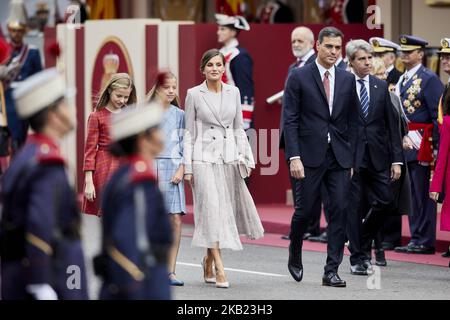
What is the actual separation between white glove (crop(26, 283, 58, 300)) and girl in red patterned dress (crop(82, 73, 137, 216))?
4.81m

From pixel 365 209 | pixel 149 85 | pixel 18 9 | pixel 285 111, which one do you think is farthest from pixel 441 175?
pixel 18 9

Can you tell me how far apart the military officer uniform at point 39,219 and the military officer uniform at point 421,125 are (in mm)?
7859

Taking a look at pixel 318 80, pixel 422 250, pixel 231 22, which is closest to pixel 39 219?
pixel 318 80

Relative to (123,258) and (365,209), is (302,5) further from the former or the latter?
(123,258)

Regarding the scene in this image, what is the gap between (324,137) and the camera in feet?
40.1

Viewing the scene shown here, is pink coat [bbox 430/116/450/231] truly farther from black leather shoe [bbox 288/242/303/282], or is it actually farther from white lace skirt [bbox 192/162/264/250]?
white lace skirt [bbox 192/162/264/250]

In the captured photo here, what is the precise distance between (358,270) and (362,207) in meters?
0.69

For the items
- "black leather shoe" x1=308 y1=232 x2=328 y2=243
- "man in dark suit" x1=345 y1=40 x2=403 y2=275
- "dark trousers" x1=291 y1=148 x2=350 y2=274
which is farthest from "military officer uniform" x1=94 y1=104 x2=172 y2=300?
"black leather shoe" x1=308 y1=232 x2=328 y2=243

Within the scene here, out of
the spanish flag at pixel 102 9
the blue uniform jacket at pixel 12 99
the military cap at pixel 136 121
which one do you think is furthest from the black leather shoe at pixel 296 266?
the spanish flag at pixel 102 9

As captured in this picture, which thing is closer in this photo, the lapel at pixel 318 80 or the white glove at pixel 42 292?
the white glove at pixel 42 292

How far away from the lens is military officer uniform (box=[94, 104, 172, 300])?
22.9 ft

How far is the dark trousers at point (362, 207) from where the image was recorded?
13.3 meters

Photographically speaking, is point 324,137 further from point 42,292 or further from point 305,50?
point 42,292

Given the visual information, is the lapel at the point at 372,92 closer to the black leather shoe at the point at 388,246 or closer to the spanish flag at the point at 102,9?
the black leather shoe at the point at 388,246
